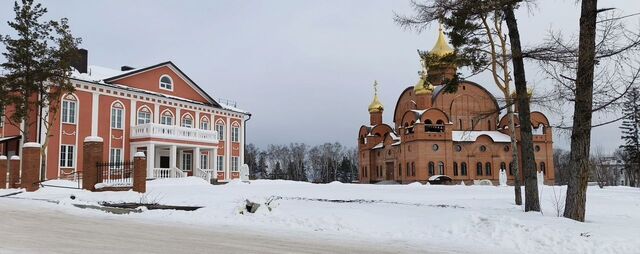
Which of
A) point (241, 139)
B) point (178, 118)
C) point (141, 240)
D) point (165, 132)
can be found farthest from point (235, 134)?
point (141, 240)

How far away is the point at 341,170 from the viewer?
96.1 meters

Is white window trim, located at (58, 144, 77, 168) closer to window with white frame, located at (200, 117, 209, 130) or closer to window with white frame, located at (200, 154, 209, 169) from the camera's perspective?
window with white frame, located at (200, 154, 209, 169)

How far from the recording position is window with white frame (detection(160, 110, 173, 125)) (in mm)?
34259

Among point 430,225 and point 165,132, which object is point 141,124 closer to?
point 165,132

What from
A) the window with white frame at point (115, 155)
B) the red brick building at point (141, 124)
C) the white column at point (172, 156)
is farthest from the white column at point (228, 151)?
the window with white frame at point (115, 155)

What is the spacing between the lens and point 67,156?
2888cm

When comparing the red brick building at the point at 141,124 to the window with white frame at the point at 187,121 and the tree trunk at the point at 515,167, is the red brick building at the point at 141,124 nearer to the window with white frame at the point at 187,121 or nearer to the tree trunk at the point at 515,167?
the window with white frame at the point at 187,121

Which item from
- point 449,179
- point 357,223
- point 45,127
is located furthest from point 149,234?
point 449,179

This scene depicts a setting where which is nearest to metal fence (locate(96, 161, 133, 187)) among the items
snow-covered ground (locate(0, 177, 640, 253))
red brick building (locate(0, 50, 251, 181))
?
snow-covered ground (locate(0, 177, 640, 253))

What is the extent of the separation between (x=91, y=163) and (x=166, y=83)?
17647mm

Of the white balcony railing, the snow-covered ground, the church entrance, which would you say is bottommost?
the snow-covered ground

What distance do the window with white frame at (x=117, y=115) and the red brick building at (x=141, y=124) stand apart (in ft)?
0.19

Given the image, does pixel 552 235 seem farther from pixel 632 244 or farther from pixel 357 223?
pixel 357 223

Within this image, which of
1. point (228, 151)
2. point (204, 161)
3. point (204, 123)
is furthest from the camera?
point (228, 151)
